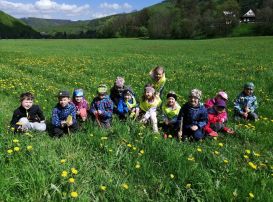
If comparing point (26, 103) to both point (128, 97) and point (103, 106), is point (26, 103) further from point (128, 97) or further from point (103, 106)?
point (128, 97)

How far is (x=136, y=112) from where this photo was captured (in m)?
8.55

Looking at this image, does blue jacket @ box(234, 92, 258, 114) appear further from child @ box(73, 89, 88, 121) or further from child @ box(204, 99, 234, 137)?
child @ box(73, 89, 88, 121)

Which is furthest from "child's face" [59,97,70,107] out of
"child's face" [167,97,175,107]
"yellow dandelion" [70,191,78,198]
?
"yellow dandelion" [70,191,78,198]

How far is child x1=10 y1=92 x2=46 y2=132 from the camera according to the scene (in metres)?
6.93

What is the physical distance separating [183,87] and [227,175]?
8257 millimetres

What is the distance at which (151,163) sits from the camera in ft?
17.5

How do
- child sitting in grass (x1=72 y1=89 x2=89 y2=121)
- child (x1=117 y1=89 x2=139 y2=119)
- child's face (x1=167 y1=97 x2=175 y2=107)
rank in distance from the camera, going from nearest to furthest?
child sitting in grass (x1=72 y1=89 x2=89 y2=121)
child's face (x1=167 y1=97 x2=175 y2=107)
child (x1=117 y1=89 x2=139 y2=119)

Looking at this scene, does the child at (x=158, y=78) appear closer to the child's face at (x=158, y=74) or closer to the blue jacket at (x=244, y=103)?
the child's face at (x=158, y=74)

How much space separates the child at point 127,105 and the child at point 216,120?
5.95 feet

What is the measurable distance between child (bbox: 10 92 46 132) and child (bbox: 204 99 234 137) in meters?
3.47

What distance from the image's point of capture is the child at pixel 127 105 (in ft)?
28.3

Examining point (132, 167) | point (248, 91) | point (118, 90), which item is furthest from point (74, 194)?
point (248, 91)

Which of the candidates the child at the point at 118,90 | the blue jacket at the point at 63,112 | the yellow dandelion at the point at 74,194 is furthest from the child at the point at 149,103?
the yellow dandelion at the point at 74,194

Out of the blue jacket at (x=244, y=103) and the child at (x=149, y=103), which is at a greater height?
the child at (x=149, y=103)
